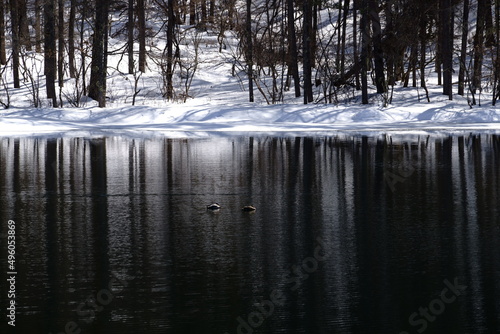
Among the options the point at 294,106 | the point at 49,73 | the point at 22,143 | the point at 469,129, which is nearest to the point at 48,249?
the point at 22,143

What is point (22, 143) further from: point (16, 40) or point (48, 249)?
point (16, 40)

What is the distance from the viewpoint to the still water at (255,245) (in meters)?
7.40

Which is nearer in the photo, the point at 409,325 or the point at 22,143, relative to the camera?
the point at 409,325

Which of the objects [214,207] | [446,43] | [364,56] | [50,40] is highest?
[50,40]

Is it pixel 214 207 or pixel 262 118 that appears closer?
pixel 214 207

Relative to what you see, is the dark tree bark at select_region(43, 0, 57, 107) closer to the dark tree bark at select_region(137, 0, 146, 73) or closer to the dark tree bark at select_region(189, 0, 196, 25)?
the dark tree bark at select_region(137, 0, 146, 73)

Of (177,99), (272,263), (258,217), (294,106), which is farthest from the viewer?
(177,99)

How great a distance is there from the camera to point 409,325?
279 inches

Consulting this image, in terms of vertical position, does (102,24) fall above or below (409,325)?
above

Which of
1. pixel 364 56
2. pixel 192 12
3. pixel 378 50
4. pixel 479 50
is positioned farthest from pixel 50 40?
pixel 192 12

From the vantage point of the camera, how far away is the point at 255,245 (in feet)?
33.8

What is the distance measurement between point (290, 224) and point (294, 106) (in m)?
24.5

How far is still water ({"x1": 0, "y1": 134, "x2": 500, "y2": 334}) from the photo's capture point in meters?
7.40

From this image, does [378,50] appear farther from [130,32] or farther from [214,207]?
[214,207]
